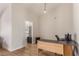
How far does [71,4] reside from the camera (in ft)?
4.47

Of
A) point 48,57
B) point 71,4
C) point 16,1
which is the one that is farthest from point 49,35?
point 16,1

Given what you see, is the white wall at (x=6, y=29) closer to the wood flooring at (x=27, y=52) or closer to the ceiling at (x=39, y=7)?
the wood flooring at (x=27, y=52)

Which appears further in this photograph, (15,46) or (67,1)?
(15,46)

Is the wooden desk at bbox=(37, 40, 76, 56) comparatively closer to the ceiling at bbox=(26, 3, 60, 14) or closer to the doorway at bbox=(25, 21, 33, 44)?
the doorway at bbox=(25, 21, 33, 44)

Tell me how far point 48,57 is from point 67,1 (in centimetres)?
88

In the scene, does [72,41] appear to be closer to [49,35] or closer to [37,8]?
[49,35]

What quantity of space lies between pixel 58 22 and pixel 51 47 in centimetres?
40

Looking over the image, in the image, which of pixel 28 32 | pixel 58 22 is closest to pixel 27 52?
pixel 28 32

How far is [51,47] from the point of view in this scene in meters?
1.41

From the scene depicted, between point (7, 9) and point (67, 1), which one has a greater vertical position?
point (67, 1)

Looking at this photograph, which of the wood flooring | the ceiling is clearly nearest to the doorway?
the wood flooring

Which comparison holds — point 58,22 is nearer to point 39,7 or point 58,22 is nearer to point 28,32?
point 39,7

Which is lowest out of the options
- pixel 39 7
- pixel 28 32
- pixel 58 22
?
pixel 28 32

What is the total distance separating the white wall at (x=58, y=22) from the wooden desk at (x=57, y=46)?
3.5 inches
